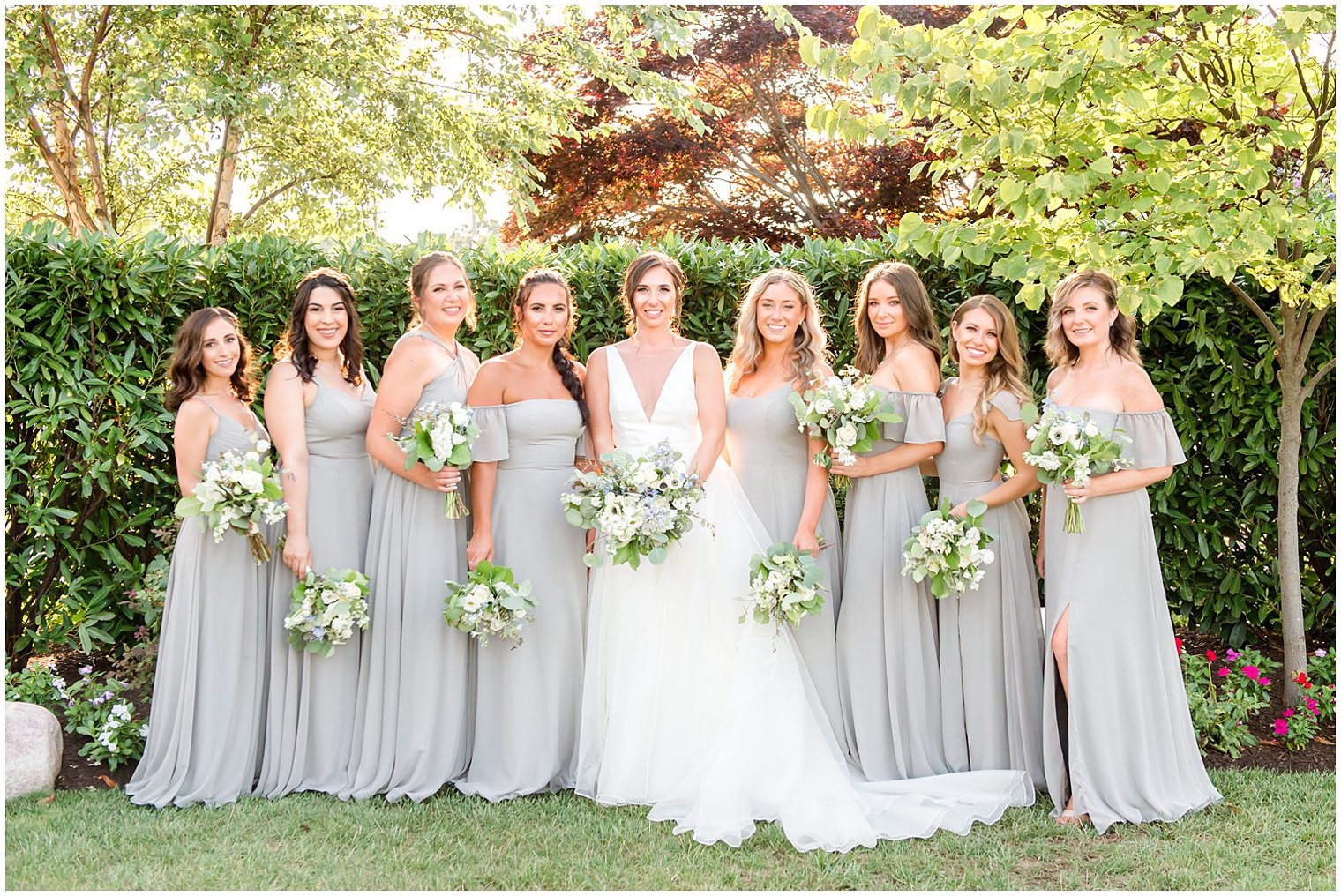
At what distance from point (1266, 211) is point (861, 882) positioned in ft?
10.8

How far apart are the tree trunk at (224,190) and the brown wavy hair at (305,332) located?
698 centimetres

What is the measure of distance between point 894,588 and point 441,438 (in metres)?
2.10

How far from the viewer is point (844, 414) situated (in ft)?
14.7

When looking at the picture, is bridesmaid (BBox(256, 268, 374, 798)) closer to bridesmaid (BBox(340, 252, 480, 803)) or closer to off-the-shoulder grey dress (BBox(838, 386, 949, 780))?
bridesmaid (BBox(340, 252, 480, 803))

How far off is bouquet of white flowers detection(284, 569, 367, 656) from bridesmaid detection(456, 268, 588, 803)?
53 cm

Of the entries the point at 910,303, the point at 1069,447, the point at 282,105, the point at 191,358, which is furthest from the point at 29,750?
the point at 282,105

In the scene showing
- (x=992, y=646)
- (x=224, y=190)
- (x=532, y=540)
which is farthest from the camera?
(x=224, y=190)

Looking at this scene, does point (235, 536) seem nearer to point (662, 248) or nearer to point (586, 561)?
point (586, 561)

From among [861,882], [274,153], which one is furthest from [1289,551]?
[274,153]

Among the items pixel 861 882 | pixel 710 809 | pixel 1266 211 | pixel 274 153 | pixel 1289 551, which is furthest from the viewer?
pixel 274 153

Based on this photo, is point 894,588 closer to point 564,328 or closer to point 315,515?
point 564,328

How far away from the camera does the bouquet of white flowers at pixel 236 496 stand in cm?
435

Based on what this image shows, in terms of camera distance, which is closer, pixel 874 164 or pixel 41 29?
pixel 41 29

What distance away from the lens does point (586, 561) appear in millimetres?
4496
